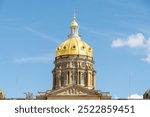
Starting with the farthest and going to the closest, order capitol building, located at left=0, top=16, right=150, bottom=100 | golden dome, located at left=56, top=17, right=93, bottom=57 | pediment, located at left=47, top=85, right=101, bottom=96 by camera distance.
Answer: golden dome, located at left=56, top=17, right=93, bottom=57 → capitol building, located at left=0, top=16, right=150, bottom=100 → pediment, located at left=47, top=85, right=101, bottom=96

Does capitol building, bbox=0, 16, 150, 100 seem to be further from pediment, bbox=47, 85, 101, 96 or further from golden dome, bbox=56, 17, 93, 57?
pediment, bbox=47, 85, 101, 96

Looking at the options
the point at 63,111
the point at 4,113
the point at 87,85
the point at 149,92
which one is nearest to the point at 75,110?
the point at 63,111

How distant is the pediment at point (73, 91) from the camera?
9200 cm

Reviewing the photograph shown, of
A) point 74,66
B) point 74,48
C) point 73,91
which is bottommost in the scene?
point 73,91

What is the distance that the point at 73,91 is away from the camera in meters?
92.6

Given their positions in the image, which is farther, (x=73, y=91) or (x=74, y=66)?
(x=74, y=66)

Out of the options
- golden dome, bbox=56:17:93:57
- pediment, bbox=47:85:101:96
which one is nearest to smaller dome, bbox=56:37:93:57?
golden dome, bbox=56:17:93:57

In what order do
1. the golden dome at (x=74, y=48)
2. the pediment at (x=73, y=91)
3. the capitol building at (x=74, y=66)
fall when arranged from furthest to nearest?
the golden dome at (x=74, y=48) < the capitol building at (x=74, y=66) < the pediment at (x=73, y=91)

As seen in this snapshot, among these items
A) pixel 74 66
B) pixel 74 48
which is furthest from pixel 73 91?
pixel 74 48

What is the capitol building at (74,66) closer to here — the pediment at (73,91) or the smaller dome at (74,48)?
the smaller dome at (74,48)

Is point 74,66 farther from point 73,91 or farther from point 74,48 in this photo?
point 73,91

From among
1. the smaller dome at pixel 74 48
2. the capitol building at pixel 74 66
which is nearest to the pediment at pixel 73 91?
the capitol building at pixel 74 66

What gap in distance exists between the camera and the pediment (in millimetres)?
92000

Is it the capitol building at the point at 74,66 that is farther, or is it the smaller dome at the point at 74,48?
the smaller dome at the point at 74,48
